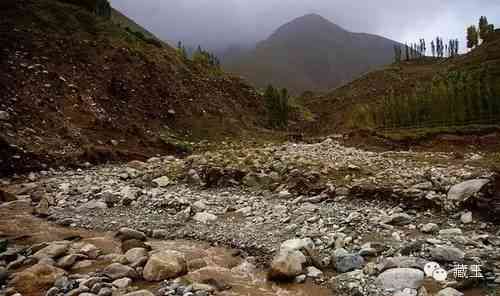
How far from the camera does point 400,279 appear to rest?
687 cm

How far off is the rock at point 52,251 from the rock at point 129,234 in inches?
60.2

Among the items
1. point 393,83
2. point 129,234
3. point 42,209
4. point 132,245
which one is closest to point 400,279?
point 132,245

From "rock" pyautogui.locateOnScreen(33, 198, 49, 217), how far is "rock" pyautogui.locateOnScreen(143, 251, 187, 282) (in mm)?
7527

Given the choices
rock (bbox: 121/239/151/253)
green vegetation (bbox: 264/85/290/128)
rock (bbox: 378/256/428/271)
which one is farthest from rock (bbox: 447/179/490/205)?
green vegetation (bbox: 264/85/290/128)

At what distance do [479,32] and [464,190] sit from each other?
370 feet

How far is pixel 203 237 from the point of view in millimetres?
10562

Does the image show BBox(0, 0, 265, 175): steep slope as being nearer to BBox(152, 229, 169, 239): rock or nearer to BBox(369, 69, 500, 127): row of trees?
BBox(152, 229, 169, 239): rock

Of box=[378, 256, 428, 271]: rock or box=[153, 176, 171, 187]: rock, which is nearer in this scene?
box=[378, 256, 428, 271]: rock

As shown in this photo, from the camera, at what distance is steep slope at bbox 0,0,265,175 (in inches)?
946

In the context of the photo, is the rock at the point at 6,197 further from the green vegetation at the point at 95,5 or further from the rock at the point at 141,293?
the green vegetation at the point at 95,5

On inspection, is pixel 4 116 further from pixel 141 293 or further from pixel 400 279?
pixel 400 279

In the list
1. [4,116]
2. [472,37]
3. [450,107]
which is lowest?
[4,116]

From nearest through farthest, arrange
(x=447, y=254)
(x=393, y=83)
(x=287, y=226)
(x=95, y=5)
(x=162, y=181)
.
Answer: (x=447, y=254) < (x=287, y=226) < (x=162, y=181) < (x=95, y=5) < (x=393, y=83)

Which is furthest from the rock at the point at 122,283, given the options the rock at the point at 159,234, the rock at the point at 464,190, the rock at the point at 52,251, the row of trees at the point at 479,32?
the row of trees at the point at 479,32
